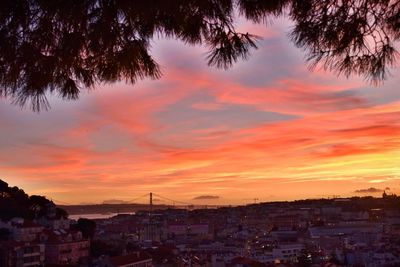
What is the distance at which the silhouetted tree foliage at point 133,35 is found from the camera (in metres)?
2.33

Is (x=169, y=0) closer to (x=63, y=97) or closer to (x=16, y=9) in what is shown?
(x=16, y=9)

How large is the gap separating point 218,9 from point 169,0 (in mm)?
494

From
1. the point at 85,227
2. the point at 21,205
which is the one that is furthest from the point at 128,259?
the point at 21,205

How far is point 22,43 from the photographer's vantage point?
236cm

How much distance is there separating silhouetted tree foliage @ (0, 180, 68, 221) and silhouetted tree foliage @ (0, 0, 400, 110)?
24.5 m

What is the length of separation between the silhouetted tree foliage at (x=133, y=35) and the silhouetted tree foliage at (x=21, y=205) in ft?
80.3

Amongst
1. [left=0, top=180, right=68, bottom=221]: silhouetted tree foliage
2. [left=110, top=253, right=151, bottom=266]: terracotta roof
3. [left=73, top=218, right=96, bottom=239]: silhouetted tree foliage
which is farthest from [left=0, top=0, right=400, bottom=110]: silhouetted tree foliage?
[left=73, top=218, right=96, bottom=239]: silhouetted tree foliage

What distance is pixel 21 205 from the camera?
94.6ft

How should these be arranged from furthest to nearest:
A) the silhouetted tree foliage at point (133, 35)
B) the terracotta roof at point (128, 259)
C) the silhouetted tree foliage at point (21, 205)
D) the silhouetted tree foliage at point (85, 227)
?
the silhouetted tree foliage at point (85, 227), the silhouetted tree foliage at point (21, 205), the terracotta roof at point (128, 259), the silhouetted tree foliage at point (133, 35)

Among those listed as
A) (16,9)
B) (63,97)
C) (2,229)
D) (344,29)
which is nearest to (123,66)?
(63,97)

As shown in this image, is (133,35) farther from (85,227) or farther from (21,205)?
(21,205)

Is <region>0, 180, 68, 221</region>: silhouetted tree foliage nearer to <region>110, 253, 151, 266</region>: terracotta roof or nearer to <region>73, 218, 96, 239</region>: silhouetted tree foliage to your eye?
<region>73, 218, 96, 239</region>: silhouetted tree foliage

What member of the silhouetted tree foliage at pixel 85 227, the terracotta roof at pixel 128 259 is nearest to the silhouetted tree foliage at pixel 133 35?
the terracotta roof at pixel 128 259

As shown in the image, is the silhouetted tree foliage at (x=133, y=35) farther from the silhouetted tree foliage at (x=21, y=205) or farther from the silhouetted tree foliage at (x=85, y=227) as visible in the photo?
the silhouetted tree foliage at (x=85, y=227)
